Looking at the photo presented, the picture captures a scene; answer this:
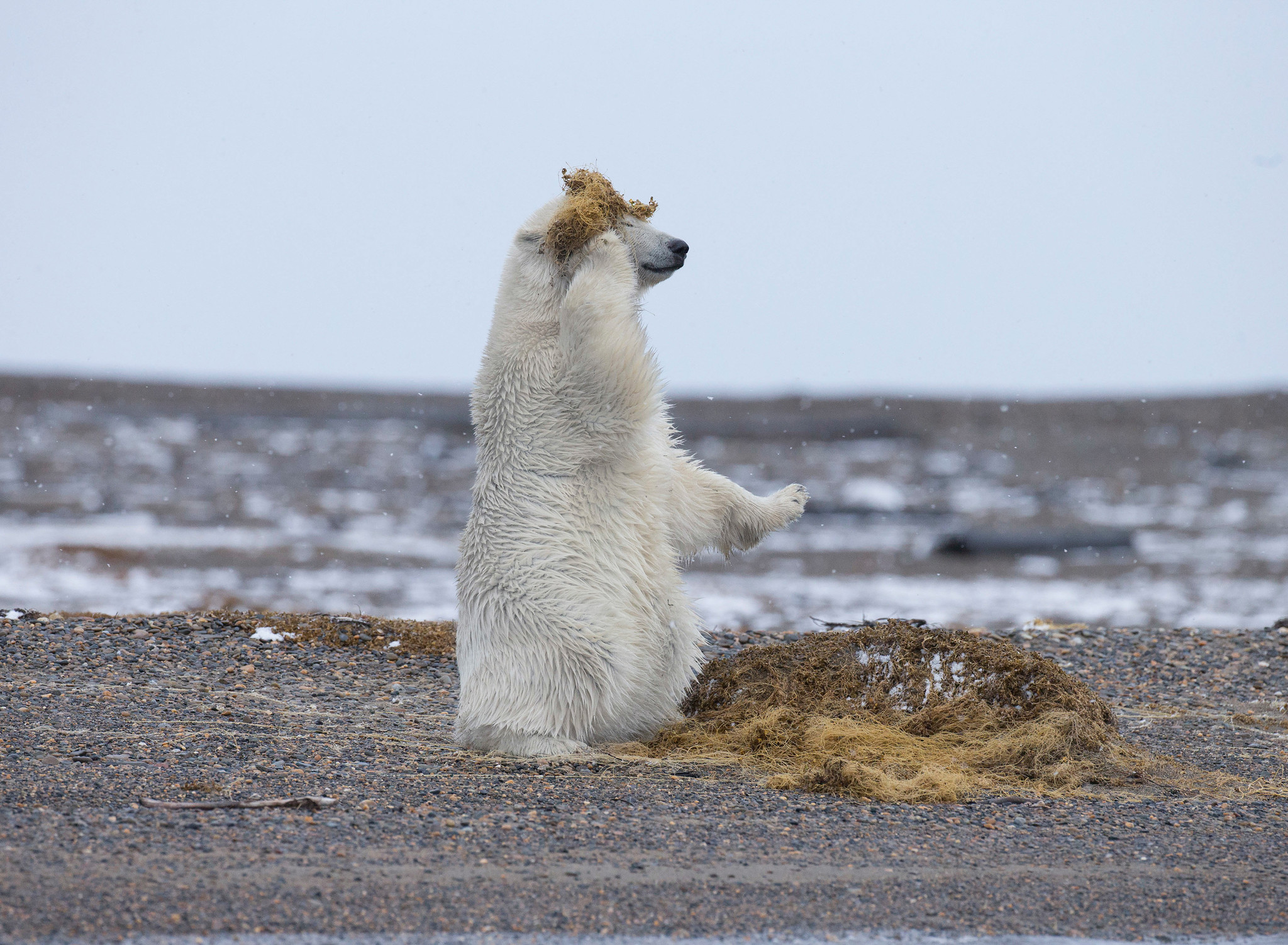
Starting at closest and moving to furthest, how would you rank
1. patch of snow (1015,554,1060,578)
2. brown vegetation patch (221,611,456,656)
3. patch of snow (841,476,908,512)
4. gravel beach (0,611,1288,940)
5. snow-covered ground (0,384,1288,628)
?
gravel beach (0,611,1288,940), brown vegetation patch (221,611,456,656), snow-covered ground (0,384,1288,628), patch of snow (1015,554,1060,578), patch of snow (841,476,908,512)

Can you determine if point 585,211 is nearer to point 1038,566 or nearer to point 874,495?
point 1038,566

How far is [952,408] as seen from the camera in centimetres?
3294

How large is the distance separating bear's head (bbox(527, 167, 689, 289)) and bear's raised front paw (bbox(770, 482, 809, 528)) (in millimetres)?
1239

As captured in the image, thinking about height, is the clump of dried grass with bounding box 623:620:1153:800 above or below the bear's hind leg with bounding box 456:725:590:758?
above

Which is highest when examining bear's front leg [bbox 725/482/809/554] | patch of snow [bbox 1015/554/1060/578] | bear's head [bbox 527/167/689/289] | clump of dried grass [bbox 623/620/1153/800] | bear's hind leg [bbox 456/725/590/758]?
bear's head [bbox 527/167/689/289]

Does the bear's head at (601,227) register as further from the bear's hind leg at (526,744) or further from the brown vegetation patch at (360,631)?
the brown vegetation patch at (360,631)

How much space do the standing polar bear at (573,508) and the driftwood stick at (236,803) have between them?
95 cm

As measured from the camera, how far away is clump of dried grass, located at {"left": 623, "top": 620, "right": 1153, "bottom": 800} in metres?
4.64

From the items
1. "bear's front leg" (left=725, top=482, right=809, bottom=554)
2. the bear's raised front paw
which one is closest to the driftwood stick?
"bear's front leg" (left=725, top=482, right=809, bottom=554)

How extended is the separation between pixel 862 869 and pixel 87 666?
4.85 metres

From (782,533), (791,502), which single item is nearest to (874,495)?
(782,533)

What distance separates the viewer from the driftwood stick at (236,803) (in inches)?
159

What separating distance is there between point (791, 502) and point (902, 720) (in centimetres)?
116

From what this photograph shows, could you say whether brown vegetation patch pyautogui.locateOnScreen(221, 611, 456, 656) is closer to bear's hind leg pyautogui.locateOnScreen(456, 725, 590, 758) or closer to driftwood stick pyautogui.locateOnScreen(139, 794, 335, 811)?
bear's hind leg pyautogui.locateOnScreen(456, 725, 590, 758)
